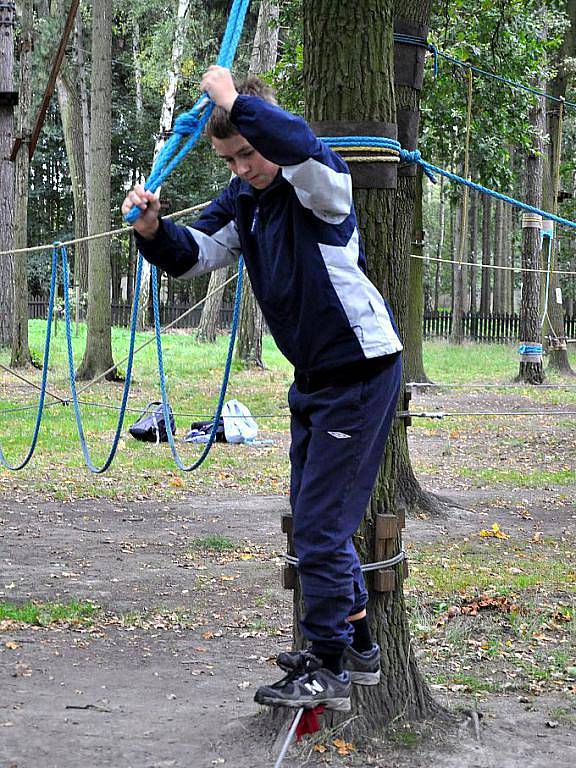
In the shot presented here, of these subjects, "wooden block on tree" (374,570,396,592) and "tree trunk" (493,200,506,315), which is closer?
"wooden block on tree" (374,570,396,592)

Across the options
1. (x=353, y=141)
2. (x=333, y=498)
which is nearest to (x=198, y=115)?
(x=353, y=141)

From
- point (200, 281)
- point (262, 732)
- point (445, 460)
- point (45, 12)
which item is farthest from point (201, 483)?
point (200, 281)

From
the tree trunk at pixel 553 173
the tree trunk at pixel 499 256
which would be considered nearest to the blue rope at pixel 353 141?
the tree trunk at pixel 553 173

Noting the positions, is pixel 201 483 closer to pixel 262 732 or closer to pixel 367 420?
pixel 262 732

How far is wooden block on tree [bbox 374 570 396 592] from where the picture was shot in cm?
375

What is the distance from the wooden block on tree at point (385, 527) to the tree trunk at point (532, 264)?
1475 centimetres

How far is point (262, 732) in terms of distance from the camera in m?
3.84

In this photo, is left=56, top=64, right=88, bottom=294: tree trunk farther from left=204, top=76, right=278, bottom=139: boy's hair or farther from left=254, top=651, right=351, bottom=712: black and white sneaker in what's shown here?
left=254, top=651, right=351, bottom=712: black and white sneaker

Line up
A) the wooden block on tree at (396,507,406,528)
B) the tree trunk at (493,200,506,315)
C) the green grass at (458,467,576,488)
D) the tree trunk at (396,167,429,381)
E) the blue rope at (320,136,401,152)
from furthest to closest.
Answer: the tree trunk at (493,200,506,315) < the tree trunk at (396,167,429,381) < the green grass at (458,467,576,488) < the wooden block on tree at (396,507,406,528) < the blue rope at (320,136,401,152)

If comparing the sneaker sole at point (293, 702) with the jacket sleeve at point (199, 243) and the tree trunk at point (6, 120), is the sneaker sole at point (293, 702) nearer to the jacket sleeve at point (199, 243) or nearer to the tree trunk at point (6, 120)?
the jacket sleeve at point (199, 243)

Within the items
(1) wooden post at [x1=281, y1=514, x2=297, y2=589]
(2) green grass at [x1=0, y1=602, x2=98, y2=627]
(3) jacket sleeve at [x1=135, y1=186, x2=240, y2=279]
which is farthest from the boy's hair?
(2) green grass at [x1=0, y1=602, x2=98, y2=627]

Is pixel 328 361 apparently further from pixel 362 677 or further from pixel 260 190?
pixel 362 677

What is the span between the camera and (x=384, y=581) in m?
3.75

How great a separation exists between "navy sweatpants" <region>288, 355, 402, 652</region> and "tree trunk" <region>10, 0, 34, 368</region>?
49.9 ft
